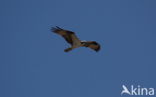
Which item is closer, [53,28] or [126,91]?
[53,28]

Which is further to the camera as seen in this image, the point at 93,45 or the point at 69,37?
the point at 93,45

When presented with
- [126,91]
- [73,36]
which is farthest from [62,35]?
[126,91]

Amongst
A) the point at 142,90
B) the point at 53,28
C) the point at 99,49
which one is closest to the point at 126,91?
the point at 142,90

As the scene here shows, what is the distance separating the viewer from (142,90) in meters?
40.4

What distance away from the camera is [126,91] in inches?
1567

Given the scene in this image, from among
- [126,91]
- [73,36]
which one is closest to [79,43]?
[73,36]

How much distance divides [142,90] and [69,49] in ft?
31.4

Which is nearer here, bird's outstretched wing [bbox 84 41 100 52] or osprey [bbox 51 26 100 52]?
osprey [bbox 51 26 100 52]

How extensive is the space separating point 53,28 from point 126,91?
31.2ft

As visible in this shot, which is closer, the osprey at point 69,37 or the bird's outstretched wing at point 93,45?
the osprey at point 69,37

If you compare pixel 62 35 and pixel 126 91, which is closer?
pixel 62 35

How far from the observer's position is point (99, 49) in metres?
33.2

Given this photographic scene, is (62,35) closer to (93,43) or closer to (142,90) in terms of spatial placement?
(93,43)

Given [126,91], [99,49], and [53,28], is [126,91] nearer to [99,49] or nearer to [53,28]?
[99,49]
